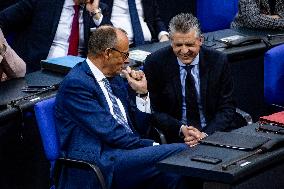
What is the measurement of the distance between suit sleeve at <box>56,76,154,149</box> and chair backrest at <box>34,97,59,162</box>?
9 centimetres

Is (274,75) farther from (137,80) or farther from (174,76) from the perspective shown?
(137,80)

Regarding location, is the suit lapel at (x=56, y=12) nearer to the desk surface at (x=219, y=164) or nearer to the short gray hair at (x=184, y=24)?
the short gray hair at (x=184, y=24)

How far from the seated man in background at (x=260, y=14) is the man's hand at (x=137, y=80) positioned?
1854mm

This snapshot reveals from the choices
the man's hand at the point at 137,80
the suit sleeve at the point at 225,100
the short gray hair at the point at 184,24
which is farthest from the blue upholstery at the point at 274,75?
the man's hand at the point at 137,80

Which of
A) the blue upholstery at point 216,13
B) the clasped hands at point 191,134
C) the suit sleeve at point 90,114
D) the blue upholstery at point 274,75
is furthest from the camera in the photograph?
the blue upholstery at point 216,13

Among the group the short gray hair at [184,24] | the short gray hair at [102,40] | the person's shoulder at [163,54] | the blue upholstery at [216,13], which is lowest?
the blue upholstery at [216,13]

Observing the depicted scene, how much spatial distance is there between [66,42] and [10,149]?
145cm

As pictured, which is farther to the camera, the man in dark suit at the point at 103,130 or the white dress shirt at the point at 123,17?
the white dress shirt at the point at 123,17

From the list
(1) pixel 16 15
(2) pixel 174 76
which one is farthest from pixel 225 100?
(1) pixel 16 15

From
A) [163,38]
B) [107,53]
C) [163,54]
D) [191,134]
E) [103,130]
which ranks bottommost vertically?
[191,134]

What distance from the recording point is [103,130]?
3.76 metres

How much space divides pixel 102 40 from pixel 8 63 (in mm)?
925

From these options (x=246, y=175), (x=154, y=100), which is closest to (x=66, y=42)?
(x=154, y=100)

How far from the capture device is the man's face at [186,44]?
4426 millimetres
